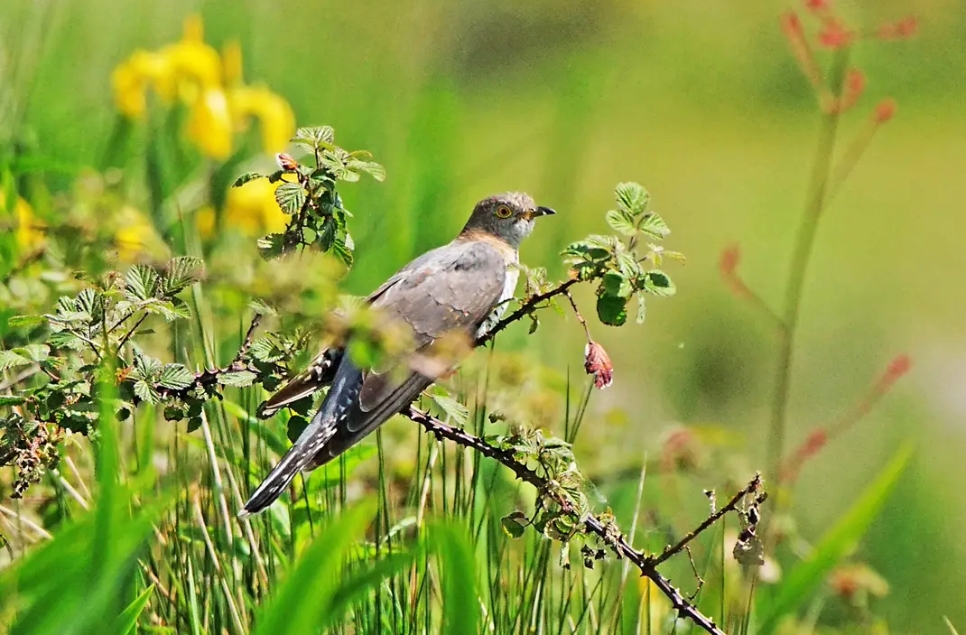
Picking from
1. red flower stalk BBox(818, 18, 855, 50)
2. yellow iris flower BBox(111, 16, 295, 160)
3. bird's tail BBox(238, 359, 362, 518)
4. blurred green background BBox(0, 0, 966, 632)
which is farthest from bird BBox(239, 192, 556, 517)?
red flower stalk BBox(818, 18, 855, 50)

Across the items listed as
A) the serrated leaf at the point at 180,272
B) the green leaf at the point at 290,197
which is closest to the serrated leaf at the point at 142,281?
the serrated leaf at the point at 180,272

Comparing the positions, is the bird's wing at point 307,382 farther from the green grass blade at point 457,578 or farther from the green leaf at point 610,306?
the green grass blade at point 457,578

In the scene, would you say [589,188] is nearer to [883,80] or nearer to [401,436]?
[883,80]

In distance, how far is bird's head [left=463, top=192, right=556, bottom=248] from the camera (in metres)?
2.57

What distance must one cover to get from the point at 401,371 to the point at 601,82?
A: 268cm

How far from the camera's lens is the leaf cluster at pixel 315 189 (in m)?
1.40

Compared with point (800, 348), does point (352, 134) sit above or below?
below

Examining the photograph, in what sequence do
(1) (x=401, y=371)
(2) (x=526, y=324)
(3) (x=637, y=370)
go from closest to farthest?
(1) (x=401, y=371) < (2) (x=526, y=324) < (3) (x=637, y=370)

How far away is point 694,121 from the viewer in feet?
19.2

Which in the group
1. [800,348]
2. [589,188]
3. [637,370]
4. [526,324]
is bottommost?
[526,324]

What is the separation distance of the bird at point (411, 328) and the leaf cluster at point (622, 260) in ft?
0.26

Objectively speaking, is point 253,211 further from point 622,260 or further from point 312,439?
point 622,260

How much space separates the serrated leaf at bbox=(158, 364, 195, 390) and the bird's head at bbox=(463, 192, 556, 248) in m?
1.25

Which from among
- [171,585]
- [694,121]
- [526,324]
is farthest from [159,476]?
[694,121]
